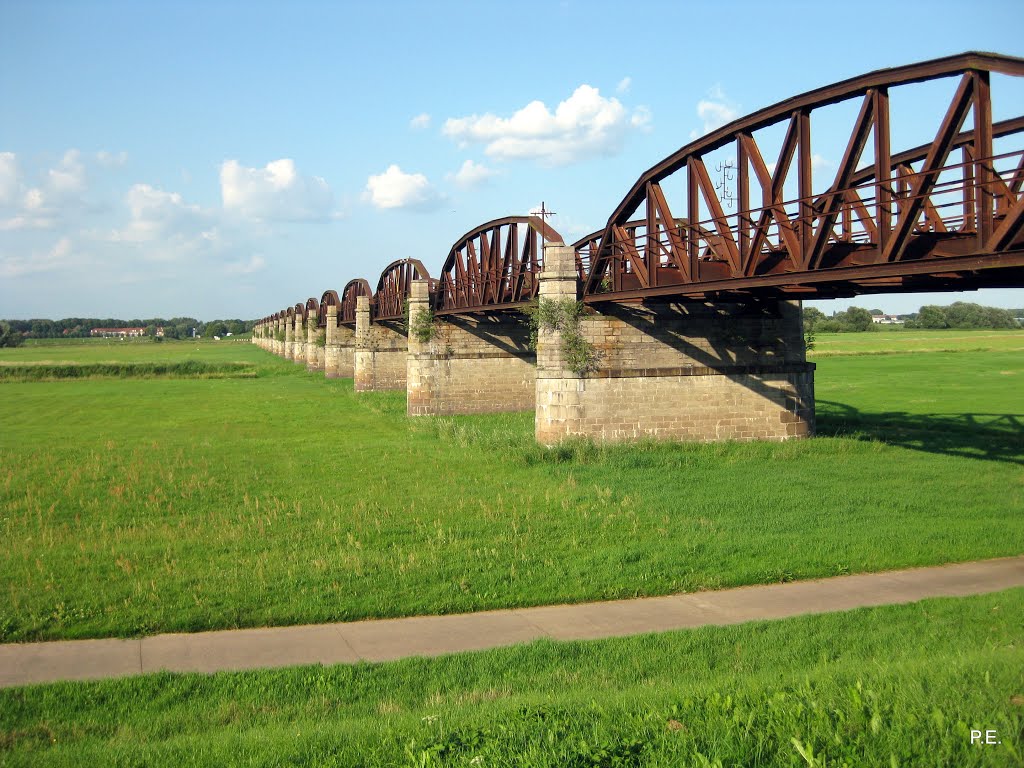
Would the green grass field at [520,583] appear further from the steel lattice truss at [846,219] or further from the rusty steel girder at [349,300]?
the rusty steel girder at [349,300]

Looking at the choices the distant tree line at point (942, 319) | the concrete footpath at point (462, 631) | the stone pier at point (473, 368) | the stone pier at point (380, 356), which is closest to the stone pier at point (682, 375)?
the concrete footpath at point (462, 631)

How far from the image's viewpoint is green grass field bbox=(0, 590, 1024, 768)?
240 inches

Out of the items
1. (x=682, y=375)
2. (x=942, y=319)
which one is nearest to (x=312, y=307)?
(x=682, y=375)

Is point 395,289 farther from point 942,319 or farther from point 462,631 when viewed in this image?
point 942,319

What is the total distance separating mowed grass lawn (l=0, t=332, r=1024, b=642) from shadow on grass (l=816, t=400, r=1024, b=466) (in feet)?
0.52

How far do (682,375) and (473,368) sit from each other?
1706 centimetres

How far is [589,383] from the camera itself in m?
25.4

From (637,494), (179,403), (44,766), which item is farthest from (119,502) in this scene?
(179,403)

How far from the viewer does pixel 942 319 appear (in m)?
156

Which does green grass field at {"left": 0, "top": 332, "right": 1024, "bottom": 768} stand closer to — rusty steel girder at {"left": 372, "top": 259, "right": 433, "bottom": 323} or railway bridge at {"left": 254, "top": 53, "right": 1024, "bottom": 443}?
railway bridge at {"left": 254, "top": 53, "right": 1024, "bottom": 443}

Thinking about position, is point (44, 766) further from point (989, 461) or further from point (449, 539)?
point (989, 461)

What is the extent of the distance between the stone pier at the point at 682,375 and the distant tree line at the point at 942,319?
119m

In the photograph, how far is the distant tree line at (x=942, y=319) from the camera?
146125mm

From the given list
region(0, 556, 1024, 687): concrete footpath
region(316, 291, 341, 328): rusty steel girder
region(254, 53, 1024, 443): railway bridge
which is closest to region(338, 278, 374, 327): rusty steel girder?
region(316, 291, 341, 328): rusty steel girder
